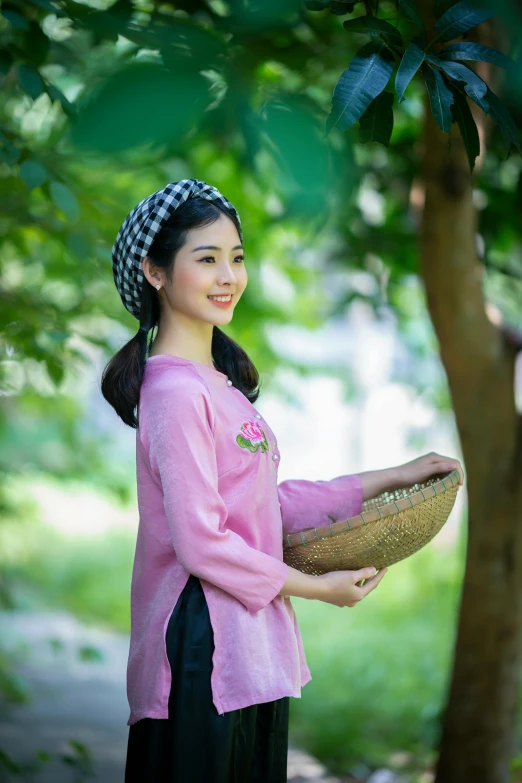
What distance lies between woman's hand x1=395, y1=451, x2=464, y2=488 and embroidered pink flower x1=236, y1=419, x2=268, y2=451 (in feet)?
1.10

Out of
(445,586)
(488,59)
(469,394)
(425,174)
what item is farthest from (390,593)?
(488,59)

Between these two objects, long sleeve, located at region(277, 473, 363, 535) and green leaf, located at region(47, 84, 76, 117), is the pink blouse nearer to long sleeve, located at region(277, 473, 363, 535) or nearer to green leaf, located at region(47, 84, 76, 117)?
long sleeve, located at region(277, 473, 363, 535)

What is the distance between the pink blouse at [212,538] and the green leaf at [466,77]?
0.68 m

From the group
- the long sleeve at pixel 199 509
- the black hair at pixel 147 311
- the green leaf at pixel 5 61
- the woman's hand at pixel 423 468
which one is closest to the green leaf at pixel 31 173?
the green leaf at pixel 5 61

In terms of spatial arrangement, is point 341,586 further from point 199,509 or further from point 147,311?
point 147,311

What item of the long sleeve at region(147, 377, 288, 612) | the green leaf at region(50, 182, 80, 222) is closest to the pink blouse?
the long sleeve at region(147, 377, 288, 612)

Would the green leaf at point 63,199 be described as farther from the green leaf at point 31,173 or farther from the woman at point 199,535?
the woman at point 199,535

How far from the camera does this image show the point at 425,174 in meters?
2.88

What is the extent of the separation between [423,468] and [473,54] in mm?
815

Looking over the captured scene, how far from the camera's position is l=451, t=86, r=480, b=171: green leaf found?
4.99ft

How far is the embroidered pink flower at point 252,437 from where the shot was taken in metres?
1.69

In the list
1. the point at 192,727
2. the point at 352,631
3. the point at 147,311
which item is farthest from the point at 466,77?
the point at 352,631

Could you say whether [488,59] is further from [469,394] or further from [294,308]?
[294,308]

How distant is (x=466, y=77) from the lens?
144 cm
